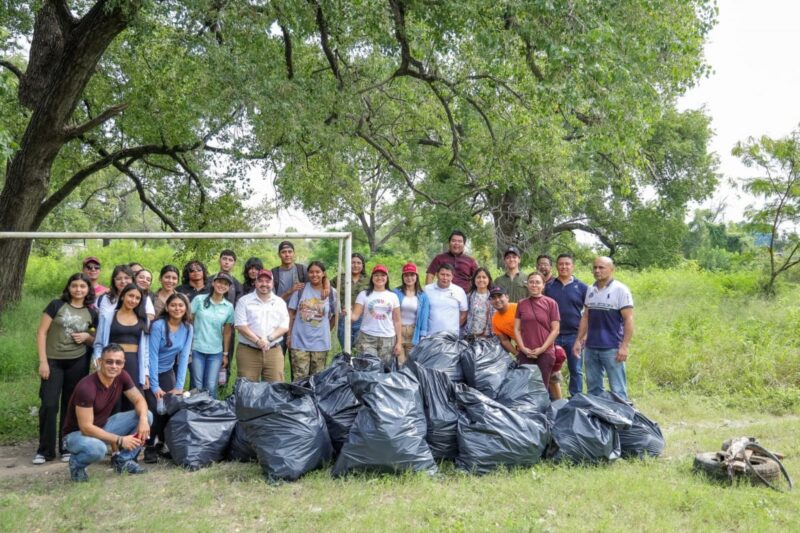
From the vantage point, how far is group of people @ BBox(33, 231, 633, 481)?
491 cm

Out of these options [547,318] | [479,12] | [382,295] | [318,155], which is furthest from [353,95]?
[547,318]

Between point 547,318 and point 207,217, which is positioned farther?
point 207,217

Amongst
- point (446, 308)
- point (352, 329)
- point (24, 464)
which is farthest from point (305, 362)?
point (24, 464)

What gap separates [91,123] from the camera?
30.5 ft

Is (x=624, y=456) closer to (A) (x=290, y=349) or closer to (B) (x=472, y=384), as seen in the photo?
(B) (x=472, y=384)

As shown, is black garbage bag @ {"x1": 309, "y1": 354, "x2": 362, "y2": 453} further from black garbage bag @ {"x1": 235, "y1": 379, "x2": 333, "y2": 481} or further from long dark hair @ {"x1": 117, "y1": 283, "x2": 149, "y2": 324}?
long dark hair @ {"x1": 117, "y1": 283, "x2": 149, "y2": 324}

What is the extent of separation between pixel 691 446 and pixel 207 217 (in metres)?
8.07

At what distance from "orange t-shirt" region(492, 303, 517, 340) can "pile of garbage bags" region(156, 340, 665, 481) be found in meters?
0.94

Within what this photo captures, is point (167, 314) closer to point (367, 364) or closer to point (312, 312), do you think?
point (312, 312)

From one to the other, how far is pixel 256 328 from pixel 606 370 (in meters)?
3.13

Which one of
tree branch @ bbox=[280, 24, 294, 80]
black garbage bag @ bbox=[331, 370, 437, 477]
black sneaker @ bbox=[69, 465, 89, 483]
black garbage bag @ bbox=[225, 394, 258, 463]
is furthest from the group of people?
tree branch @ bbox=[280, 24, 294, 80]

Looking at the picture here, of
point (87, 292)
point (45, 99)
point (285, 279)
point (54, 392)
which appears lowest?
point (54, 392)

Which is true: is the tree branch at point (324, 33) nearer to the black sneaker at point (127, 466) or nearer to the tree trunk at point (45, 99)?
the tree trunk at point (45, 99)

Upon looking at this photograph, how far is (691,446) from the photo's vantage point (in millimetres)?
5480
